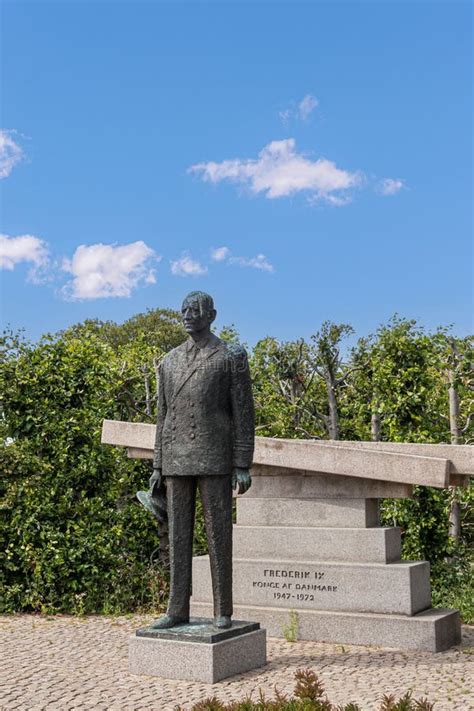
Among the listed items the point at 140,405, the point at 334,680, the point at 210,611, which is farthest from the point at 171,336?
the point at 334,680

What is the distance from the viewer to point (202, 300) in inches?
292

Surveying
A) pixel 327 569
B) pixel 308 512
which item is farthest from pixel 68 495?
pixel 327 569

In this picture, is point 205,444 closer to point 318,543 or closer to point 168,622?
point 168,622

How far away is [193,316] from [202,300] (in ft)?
0.56

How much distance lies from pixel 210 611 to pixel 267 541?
101 cm

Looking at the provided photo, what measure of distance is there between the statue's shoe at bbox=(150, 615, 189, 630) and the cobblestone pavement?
445 mm

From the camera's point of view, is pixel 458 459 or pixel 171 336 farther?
pixel 171 336

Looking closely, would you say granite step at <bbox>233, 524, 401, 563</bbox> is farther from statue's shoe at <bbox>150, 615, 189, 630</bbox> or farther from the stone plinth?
statue's shoe at <bbox>150, 615, 189, 630</bbox>

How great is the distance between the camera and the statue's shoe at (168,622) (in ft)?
24.1

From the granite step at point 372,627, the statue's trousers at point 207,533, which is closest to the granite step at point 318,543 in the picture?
the granite step at point 372,627

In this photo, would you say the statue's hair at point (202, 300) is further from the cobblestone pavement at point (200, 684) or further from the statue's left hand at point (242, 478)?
the cobblestone pavement at point (200, 684)

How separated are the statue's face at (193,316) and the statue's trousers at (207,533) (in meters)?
1.32

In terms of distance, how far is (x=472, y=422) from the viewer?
1257 cm

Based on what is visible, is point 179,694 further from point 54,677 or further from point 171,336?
point 171,336
